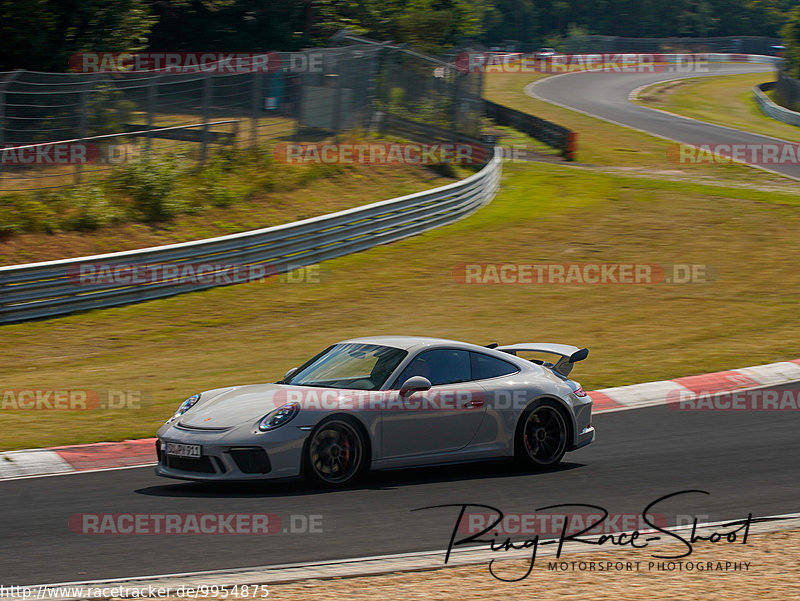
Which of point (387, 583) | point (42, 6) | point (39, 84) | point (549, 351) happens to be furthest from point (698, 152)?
point (387, 583)

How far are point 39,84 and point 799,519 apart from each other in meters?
14.6

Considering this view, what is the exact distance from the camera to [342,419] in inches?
310

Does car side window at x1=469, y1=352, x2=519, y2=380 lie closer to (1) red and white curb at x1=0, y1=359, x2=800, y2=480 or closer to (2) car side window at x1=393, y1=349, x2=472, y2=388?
(2) car side window at x1=393, y1=349, x2=472, y2=388

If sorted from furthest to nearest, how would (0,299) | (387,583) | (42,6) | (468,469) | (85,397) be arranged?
(42,6) < (0,299) < (85,397) < (468,469) < (387,583)

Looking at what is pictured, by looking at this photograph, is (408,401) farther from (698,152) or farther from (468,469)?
(698,152)

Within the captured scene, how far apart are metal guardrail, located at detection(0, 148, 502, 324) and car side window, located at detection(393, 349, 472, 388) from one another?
29.4ft

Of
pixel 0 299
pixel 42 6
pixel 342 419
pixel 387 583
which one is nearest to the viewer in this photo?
pixel 387 583

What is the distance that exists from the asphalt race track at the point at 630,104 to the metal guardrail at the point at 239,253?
51.1 ft
